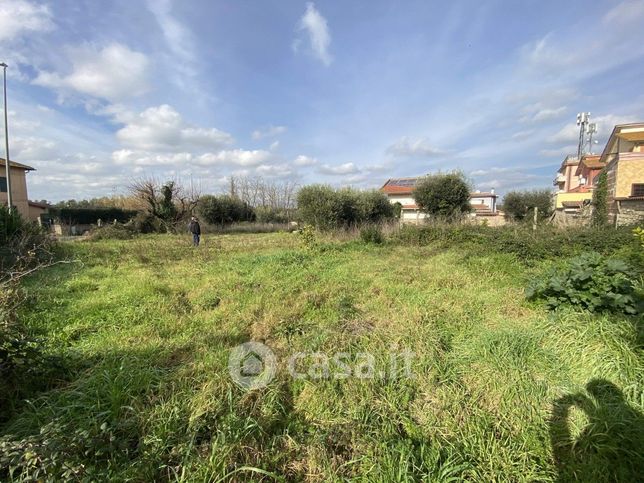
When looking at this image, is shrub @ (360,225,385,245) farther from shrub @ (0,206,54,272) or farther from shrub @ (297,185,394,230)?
shrub @ (0,206,54,272)

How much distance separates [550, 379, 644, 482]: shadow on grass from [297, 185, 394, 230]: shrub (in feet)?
42.0

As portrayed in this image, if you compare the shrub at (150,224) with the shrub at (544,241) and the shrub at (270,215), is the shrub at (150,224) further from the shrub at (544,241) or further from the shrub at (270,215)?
the shrub at (544,241)

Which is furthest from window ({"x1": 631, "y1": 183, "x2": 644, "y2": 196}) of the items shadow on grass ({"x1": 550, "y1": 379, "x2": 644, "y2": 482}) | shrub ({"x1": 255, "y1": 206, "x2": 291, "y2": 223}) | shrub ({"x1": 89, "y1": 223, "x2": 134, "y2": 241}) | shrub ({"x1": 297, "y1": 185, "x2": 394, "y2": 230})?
shrub ({"x1": 89, "y1": 223, "x2": 134, "y2": 241})

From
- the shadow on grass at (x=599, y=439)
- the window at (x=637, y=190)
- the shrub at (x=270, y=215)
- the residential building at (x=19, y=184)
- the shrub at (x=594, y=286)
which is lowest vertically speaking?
the shadow on grass at (x=599, y=439)

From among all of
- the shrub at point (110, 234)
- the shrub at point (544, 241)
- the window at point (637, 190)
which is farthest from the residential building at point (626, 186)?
the shrub at point (110, 234)

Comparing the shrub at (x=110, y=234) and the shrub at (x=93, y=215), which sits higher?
the shrub at (x=93, y=215)

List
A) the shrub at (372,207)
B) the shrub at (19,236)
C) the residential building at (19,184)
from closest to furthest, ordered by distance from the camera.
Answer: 1. the shrub at (19,236)
2. the shrub at (372,207)
3. the residential building at (19,184)

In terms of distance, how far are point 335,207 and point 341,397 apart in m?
13.2

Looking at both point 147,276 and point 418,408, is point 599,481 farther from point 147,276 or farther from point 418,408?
point 147,276

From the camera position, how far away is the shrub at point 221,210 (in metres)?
22.9

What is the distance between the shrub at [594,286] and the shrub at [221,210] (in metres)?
22.5

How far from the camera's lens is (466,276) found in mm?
5984

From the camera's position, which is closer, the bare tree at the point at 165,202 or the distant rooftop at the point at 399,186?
the bare tree at the point at 165,202

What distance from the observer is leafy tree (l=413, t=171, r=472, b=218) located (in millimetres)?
14773
